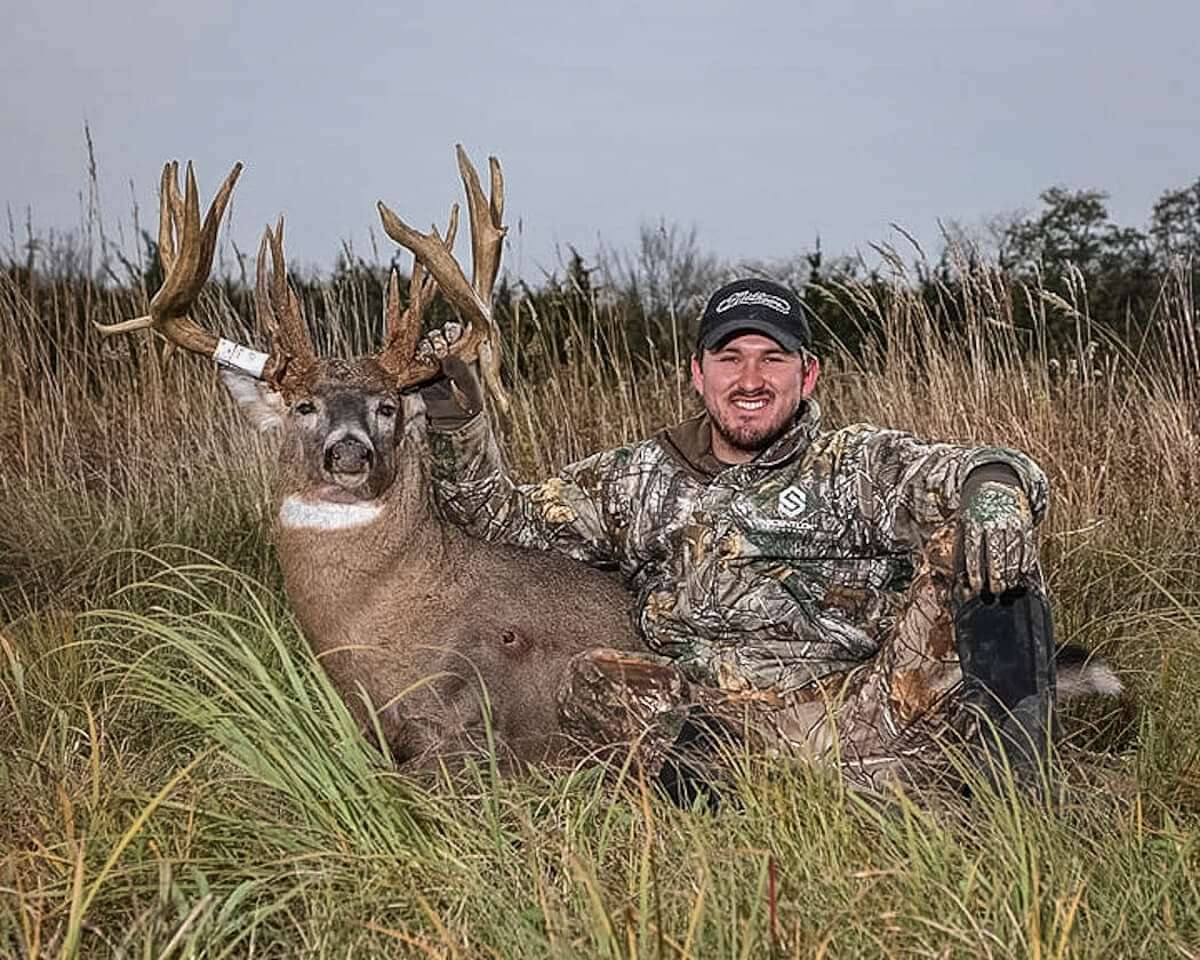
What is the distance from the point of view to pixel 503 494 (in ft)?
14.9

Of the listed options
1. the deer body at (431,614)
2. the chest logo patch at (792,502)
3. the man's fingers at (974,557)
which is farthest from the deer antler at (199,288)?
the man's fingers at (974,557)

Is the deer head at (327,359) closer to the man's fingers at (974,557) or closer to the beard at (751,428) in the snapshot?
the beard at (751,428)

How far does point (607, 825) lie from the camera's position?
2904mm

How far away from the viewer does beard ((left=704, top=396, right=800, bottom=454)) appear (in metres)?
4.21

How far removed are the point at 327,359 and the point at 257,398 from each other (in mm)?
219

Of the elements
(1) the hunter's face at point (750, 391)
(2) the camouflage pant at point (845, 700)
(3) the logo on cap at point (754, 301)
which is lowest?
(2) the camouflage pant at point (845, 700)

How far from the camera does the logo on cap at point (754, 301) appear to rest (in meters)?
4.25

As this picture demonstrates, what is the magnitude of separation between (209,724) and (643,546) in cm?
149

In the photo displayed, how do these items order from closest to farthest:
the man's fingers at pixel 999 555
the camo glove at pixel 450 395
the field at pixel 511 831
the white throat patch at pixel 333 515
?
the field at pixel 511 831, the man's fingers at pixel 999 555, the white throat patch at pixel 333 515, the camo glove at pixel 450 395

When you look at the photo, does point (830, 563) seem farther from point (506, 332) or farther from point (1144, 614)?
point (506, 332)

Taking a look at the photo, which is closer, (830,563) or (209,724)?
(209,724)

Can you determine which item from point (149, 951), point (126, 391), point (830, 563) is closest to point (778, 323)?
point (830, 563)

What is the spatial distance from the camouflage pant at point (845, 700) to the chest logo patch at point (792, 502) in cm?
41

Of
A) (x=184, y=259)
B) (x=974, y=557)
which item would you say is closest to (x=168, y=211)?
(x=184, y=259)
